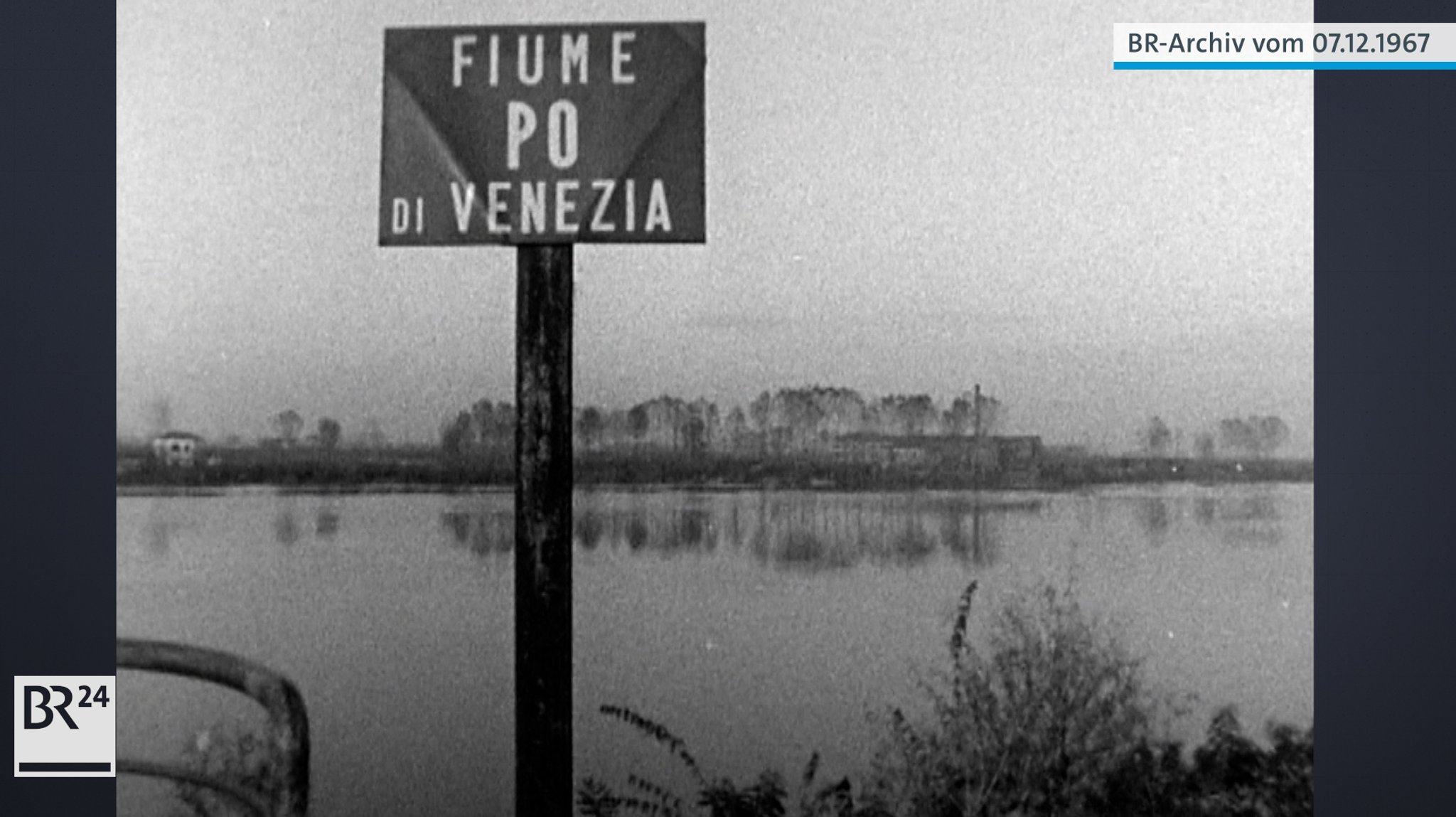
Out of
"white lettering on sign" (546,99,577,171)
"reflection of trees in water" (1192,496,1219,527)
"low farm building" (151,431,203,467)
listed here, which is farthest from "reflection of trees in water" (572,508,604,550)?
"reflection of trees in water" (1192,496,1219,527)

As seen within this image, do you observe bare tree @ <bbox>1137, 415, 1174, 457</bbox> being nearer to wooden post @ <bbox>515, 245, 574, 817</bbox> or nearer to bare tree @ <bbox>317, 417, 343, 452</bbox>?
wooden post @ <bbox>515, 245, 574, 817</bbox>

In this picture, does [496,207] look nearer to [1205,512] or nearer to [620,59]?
[620,59]

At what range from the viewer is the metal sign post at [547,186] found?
298cm

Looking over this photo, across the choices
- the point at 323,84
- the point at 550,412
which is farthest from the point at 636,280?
the point at 323,84

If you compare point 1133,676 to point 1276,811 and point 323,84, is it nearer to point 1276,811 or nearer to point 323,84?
point 1276,811

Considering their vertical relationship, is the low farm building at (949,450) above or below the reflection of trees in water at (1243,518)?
above

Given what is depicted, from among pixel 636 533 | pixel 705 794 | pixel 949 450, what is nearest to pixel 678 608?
pixel 636 533

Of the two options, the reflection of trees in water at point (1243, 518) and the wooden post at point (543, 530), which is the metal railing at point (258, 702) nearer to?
the wooden post at point (543, 530)

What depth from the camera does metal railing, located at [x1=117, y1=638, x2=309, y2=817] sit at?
10.4ft

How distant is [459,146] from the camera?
3.00 m

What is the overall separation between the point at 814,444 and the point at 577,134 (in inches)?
34.2

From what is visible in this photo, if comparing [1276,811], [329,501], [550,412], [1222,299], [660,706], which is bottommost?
[1276,811]

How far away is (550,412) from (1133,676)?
1446 mm

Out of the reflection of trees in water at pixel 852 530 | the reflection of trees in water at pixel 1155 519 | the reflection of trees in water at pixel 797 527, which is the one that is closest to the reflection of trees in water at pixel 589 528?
the reflection of trees in water at pixel 797 527
